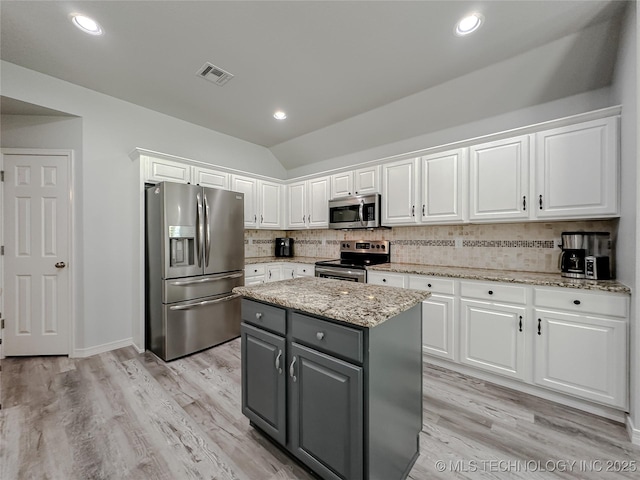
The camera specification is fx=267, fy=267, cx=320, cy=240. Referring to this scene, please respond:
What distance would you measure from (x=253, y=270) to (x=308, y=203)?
1406mm

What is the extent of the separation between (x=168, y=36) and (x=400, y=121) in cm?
258

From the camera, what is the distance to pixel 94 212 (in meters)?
3.03

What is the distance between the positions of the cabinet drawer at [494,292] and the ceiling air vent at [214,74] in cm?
312

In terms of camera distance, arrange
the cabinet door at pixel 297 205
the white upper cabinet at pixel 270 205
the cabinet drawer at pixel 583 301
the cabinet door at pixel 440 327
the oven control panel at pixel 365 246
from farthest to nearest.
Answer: the cabinet door at pixel 297 205 → the white upper cabinet at pixel 270 205 → the oven control panel at pixel 365 246 → the cabinet door at pixel 440 327 → the cabinet drawer at pixel 583 301

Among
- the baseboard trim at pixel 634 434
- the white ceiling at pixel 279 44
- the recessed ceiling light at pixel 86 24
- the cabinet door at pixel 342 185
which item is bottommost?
the baseboard trim at pixel 634 434

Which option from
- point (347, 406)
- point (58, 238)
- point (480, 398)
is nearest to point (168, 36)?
point (58, 238)

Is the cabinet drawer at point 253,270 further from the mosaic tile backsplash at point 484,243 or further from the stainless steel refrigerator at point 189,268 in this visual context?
the mosaic tile backsplash at point 484,243

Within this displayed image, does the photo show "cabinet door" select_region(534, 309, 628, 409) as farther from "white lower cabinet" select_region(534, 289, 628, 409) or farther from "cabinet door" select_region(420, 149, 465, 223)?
"cabinet door" select_region(420, 149, 465, 223)

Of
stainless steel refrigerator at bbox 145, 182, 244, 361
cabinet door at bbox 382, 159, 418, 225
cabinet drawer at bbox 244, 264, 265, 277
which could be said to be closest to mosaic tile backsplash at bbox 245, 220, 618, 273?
cabinet door at bbox 382, 159, 418, 225

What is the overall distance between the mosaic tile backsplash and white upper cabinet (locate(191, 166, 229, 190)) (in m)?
2.01

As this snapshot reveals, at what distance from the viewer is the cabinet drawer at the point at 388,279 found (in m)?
2.96

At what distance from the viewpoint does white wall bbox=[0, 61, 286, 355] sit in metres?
2.94

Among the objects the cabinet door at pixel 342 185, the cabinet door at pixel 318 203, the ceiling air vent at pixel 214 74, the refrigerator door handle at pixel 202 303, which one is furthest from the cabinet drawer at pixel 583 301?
the ceiling air vent at pixel 214 74

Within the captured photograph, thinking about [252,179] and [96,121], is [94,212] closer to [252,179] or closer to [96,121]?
[96,121]
